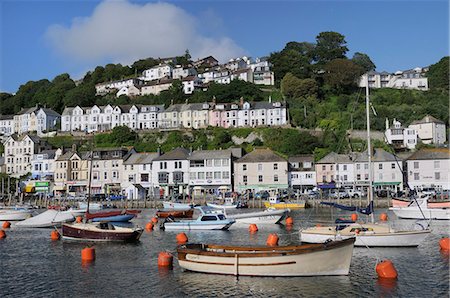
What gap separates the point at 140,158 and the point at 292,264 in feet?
239

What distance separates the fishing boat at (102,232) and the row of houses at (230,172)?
4386 cm

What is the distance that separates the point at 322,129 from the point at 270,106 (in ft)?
47.6

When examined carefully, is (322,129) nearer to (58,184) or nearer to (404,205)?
(404,205)

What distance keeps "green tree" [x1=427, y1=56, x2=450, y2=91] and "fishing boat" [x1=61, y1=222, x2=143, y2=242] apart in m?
111

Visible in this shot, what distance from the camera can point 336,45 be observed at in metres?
132

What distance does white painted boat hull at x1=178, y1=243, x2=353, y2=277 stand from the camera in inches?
868

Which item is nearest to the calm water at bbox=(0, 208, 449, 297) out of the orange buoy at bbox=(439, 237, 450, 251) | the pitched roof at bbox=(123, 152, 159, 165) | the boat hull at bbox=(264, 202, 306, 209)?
the orange buoy at bbox=(439, 237, 450, 251)

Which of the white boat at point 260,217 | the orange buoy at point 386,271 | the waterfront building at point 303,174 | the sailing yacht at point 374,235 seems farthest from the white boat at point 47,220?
the waterfront building at point 303,174

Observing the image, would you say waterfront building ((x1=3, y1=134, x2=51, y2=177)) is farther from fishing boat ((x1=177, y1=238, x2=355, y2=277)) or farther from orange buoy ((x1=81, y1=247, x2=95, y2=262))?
fishing boat ((x1=177, y1=238, x2=355, y2=277))

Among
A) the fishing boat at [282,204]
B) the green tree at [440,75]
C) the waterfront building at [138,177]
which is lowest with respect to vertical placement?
the fishing boat at [282,204]

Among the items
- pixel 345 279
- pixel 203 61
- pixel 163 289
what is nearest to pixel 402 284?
pixel 345 279

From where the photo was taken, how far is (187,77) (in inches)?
5576

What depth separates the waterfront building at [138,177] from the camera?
86750mm

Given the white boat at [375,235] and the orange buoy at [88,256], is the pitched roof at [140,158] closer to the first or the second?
the orange buoy at [88,256]
